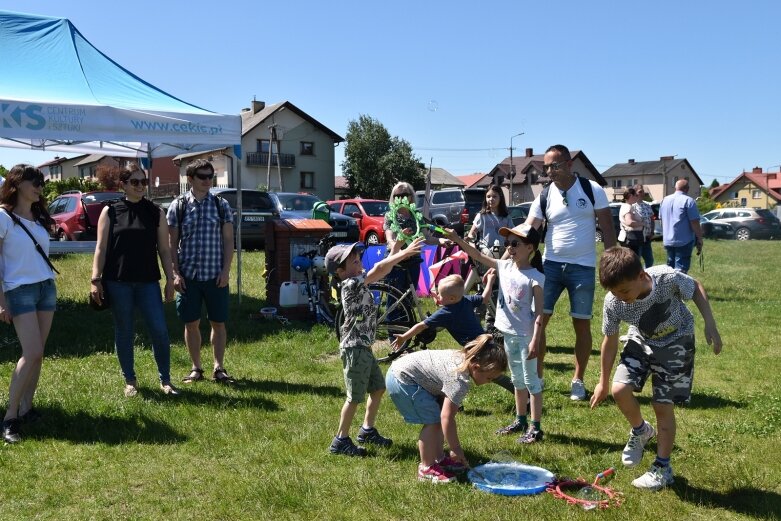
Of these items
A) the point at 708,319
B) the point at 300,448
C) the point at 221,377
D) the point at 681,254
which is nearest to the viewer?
the point at 708,319

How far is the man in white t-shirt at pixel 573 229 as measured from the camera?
5.07 metres

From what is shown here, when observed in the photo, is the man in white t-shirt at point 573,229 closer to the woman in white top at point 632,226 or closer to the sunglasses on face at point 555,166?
Result: the sunglasses on face at point 555,166

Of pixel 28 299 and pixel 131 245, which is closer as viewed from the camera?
pixel 28 299

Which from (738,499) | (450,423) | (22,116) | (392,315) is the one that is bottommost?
(738,499)

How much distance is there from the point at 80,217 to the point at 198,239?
1244 cm

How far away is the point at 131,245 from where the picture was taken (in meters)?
5.13

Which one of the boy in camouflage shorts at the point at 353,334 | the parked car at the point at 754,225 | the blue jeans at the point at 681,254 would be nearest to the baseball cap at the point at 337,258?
the boy in camouflage shorts at the point at 353,334

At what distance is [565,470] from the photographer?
4004 millimetres

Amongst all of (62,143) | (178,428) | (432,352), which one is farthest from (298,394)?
(62,143)

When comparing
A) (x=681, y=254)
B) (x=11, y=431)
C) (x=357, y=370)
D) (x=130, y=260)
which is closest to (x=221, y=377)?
(x=130, y=260)

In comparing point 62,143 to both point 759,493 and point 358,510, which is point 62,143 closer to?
point 358,510

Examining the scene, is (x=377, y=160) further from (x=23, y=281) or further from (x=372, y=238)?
(x=23, y=281)

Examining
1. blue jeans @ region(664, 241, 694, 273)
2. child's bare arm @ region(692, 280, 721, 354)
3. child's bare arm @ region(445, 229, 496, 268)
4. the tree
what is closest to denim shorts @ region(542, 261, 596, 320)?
child's bare arm @ region(445, 229, 496, 268)

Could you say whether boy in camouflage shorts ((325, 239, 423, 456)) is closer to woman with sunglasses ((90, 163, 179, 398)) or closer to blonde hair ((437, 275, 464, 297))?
blonde hair ((437, 275, 464, 297))
